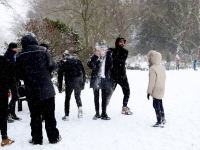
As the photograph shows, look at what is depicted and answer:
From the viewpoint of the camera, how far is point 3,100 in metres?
3.41

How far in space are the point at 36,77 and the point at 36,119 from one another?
78cm

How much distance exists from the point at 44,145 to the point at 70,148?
0.48 m

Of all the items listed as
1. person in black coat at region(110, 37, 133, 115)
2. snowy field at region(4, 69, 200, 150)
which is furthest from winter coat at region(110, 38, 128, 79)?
snowy field at region(4, 69, 200, 150)

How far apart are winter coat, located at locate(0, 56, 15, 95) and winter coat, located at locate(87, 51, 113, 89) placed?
5.90 feet

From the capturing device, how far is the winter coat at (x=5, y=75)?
3.42m

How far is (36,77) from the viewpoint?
3121 mm

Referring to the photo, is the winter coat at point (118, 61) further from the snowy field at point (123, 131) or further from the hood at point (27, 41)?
the hood at point (27, 41)

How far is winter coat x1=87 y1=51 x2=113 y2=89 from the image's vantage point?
4.57m

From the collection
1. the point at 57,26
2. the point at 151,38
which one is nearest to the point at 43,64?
the point at 57,26

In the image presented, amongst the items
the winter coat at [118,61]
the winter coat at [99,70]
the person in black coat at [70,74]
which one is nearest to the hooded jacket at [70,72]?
the person in black coat at [70,74]

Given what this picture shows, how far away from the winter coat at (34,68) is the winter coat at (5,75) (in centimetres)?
43

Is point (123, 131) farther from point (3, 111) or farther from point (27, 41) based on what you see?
point (27, 41)

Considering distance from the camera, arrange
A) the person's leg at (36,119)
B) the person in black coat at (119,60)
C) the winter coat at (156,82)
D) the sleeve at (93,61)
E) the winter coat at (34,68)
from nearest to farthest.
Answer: the winter coat at (34,68), the person's leg at (36,119), the winter coat at (156,82), the sleeve at (93,61), the person in black coat at (119,60)

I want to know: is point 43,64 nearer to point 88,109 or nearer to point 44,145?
point 44,145
